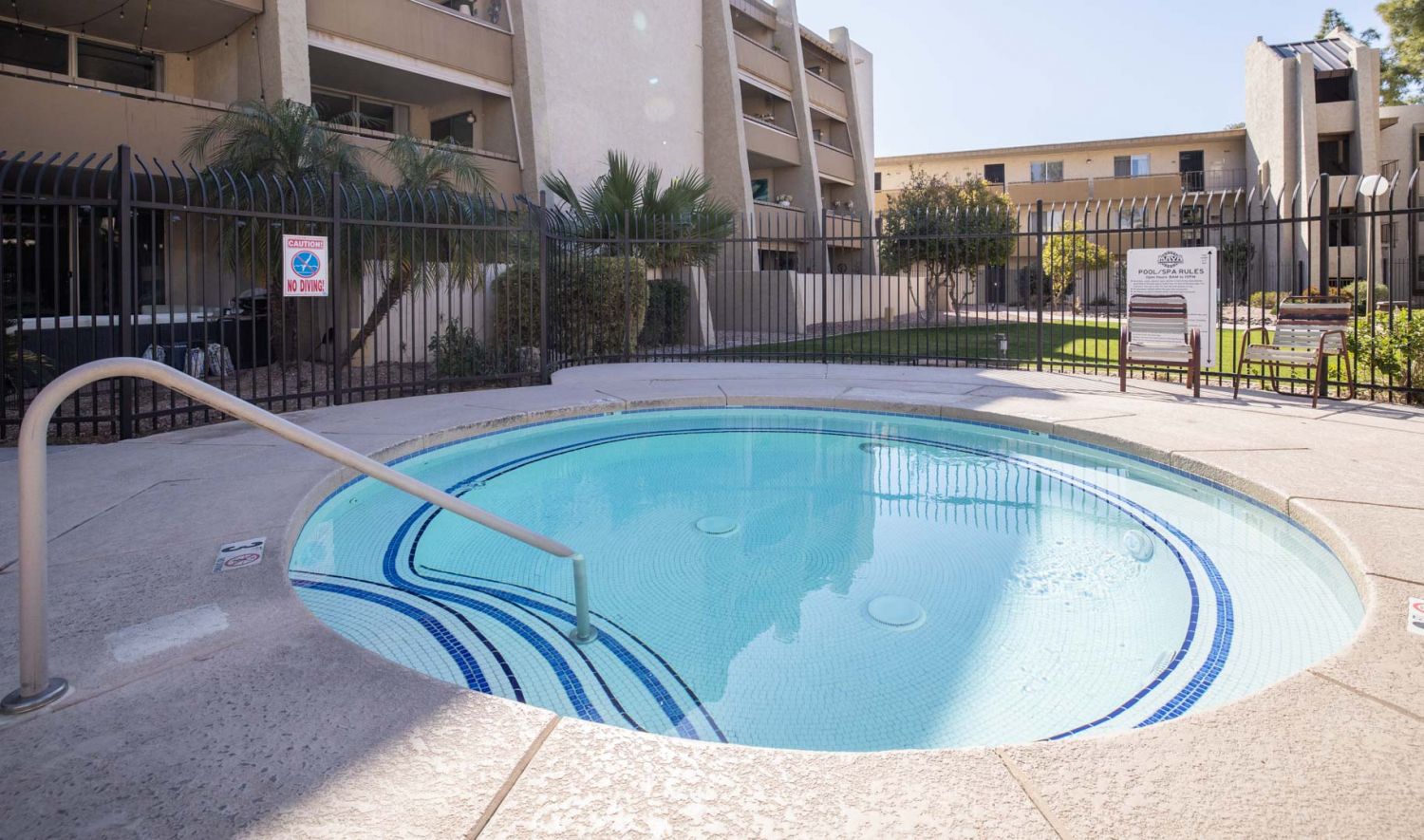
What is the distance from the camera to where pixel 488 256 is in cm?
1118

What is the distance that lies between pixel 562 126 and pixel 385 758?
16.9 m

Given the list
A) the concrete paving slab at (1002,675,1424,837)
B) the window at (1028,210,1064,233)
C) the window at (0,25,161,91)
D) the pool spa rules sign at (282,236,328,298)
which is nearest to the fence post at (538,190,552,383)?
the pool spa rules sign at (282,236,328,298)

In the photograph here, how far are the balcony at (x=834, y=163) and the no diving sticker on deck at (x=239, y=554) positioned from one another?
26.1 m

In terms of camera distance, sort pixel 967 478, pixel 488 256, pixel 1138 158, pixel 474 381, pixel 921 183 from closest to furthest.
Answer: pixel 967 478
pixel 474 381
pixel 488 256
pixel 921 183
pixel 1138 158

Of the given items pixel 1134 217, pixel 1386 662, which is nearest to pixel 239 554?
pixel 1386 662

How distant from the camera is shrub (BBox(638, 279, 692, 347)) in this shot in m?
16.9

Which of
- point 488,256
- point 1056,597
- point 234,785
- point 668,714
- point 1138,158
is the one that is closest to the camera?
point 234,785

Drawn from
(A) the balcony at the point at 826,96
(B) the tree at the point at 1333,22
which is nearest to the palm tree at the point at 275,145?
(A) the balcony at the point at 826,96

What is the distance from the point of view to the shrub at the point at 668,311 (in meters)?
16.9

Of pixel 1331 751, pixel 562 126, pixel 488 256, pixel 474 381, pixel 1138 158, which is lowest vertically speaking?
pixel 1331 751

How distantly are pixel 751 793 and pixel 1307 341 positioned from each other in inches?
355

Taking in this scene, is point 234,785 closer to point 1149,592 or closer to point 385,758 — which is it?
point 385,758

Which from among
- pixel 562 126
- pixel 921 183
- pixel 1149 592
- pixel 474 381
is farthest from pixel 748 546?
pixel 921 183

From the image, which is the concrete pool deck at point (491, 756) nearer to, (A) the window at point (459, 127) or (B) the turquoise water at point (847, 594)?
(B) the turquoise water at point (847, 594)
